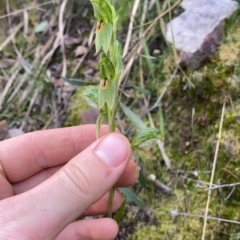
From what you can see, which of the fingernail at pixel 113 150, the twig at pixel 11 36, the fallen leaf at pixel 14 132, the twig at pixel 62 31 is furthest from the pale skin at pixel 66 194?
the twig at pixel 11 36

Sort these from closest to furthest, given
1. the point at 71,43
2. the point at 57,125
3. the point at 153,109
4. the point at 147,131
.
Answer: the point at 147,131 → the point at 153,109 → the point at 57,125 → the point at 71,43

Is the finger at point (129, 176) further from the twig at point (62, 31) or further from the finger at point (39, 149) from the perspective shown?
the twig at point (62, 31)

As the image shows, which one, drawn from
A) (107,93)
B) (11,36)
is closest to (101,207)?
(107,93)

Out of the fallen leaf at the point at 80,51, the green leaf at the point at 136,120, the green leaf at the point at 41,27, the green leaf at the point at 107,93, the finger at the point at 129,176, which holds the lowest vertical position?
the finger at the point at 129,176

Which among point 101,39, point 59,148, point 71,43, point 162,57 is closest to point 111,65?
point 101,39

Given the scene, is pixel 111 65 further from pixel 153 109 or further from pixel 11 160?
pixel 153 109
